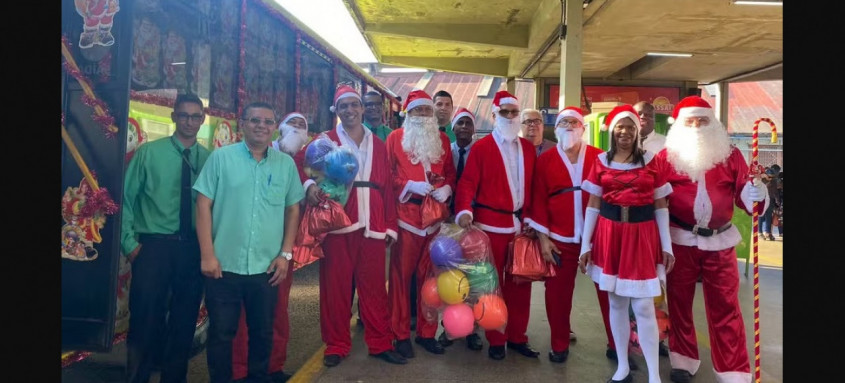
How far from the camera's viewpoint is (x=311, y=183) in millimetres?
3350

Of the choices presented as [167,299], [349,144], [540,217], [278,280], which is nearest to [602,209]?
[540,217]

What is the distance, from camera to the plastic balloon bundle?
3.49 meters

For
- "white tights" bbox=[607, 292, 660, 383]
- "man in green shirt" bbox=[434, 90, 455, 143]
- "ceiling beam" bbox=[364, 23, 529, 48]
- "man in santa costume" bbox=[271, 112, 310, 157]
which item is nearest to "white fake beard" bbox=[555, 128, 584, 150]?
"white tights" bbox=[607, 292, 660, 383]

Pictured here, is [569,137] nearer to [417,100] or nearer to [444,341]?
[417,100]

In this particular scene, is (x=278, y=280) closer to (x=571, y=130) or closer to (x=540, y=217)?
(x=540, y=217)

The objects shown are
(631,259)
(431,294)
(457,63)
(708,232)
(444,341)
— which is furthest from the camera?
(457,63)

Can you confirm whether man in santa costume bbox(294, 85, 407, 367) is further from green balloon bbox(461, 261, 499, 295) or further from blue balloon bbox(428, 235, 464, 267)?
green balloon bbox(461, 261, 499, 295)

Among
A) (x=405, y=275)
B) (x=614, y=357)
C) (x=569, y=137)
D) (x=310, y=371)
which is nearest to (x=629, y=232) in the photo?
(x=569, y=137)

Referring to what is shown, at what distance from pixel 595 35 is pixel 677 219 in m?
5.65

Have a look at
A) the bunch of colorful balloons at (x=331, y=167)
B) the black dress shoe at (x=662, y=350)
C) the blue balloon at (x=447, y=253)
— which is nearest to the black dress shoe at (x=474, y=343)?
the blue balloon at (x=447, y=253)

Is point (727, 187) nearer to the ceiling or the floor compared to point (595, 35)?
nearer to the floor

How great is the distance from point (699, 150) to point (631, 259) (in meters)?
0.91

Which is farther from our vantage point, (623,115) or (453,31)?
(453,31)

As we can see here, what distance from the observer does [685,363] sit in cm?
349
